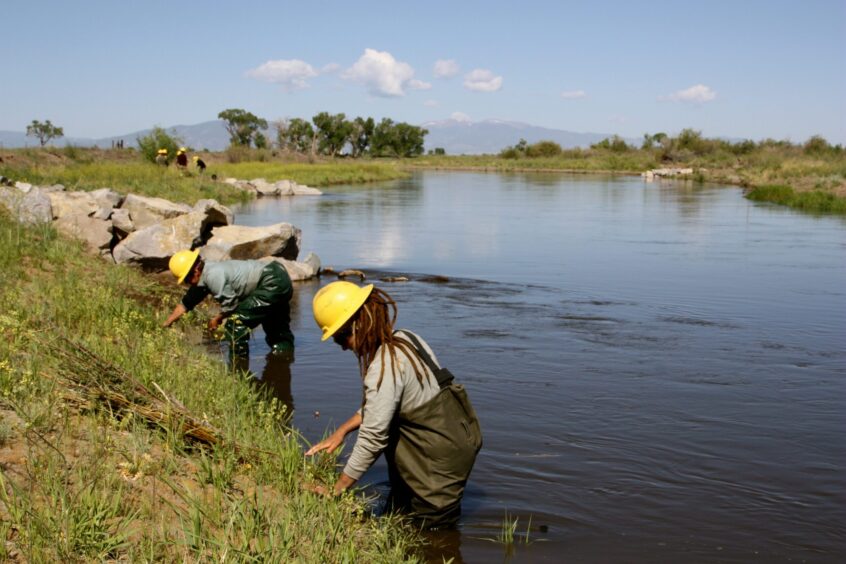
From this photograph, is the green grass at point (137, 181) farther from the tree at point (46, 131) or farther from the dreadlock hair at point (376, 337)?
the tree at point (46, 131)

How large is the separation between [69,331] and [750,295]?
10464 millimetres

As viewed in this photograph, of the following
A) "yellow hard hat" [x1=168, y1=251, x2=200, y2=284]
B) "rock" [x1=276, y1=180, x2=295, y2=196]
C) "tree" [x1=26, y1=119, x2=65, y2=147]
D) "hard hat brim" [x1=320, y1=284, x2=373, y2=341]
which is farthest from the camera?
"tree" [x1=26, y1=119, x2=65, y2=147]

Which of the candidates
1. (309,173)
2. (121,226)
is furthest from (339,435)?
(309,173)

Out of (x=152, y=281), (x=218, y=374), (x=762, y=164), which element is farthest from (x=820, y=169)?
(x=218, y=374)

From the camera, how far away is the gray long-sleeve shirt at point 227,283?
7.55 metres

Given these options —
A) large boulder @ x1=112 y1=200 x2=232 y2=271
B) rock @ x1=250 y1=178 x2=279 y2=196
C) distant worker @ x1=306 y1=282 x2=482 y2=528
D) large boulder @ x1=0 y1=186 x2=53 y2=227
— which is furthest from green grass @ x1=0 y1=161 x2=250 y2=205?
distant worker @ x1=306 y1=282 x2=482 y2=528

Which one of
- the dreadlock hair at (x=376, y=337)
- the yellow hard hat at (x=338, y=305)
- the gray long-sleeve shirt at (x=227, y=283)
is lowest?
the gray long-sleeve shirt at (x=227, y=283)

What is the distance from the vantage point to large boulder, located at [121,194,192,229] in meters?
15.7

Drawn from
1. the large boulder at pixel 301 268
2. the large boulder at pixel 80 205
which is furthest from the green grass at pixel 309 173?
the large boulder at pixel 301 268

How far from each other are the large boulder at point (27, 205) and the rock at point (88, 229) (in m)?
0.26

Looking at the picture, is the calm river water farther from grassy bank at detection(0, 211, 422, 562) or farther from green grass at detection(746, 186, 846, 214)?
green grass at detection(746, 186, 846, 214)

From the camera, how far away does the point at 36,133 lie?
87188 mm

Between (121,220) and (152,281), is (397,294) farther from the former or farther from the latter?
(121,220)

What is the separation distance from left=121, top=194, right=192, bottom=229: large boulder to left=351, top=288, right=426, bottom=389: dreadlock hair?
12.4m
